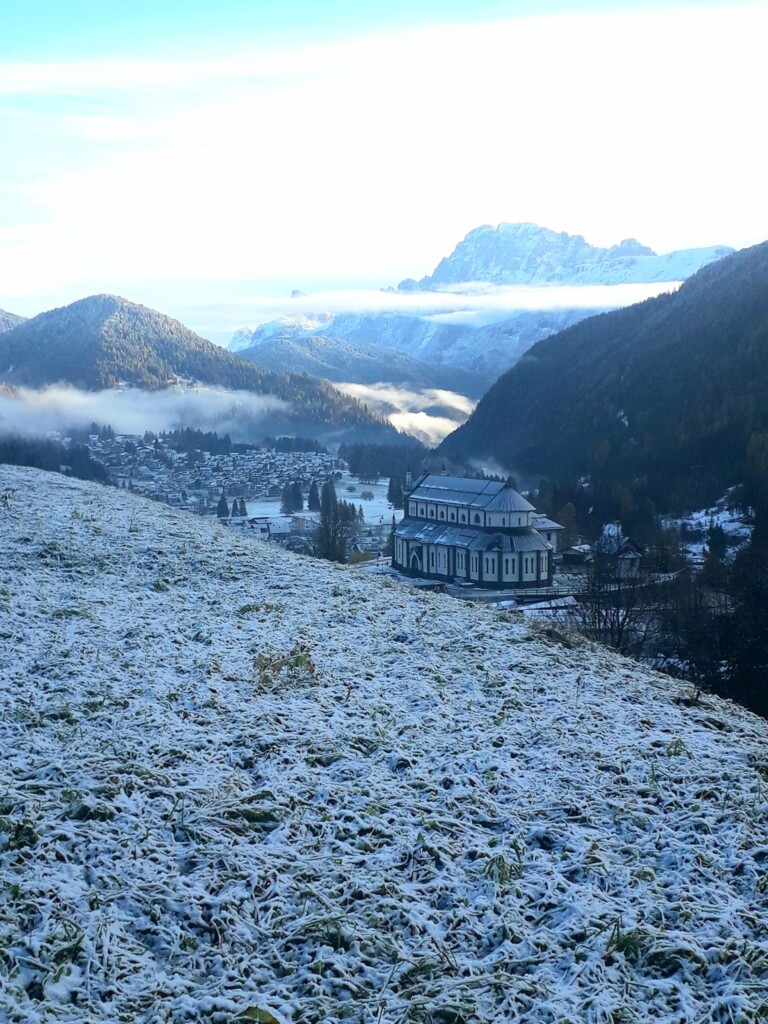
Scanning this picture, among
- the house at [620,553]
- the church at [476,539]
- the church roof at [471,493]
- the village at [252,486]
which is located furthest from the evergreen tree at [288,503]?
the house at [620,553]

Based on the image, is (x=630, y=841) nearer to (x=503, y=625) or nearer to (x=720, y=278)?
(x=503, y=625)

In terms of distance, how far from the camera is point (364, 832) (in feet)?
26.3

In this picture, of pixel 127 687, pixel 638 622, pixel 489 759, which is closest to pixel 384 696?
pixel 489 759

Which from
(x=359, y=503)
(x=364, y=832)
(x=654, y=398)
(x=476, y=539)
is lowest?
(x=359, y=503)

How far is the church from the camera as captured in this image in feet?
194

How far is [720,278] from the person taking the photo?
509 ft

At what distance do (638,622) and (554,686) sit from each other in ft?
72.7

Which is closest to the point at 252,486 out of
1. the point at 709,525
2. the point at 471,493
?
the point at 709,525

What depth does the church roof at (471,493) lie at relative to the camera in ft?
201

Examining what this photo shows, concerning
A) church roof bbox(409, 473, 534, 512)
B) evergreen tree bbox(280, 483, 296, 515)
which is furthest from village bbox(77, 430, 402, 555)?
church roof bbox(409, 473, 534, 512)

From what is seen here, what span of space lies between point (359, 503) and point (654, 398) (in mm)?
46439

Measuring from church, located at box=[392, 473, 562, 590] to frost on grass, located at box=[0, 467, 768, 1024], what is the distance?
148 feet

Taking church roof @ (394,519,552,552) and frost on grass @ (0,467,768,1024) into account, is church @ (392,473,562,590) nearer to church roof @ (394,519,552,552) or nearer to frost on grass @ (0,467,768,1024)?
church roof @ (394,519,552,552)

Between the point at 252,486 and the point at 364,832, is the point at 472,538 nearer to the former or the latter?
the point at 364,832
